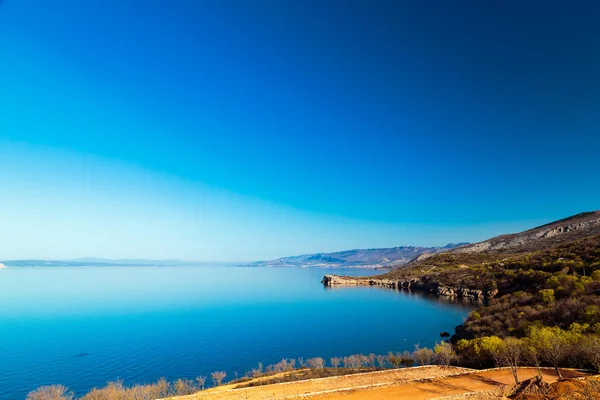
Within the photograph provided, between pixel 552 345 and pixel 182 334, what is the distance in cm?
5812

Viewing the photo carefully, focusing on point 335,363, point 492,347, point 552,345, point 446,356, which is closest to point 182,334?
point 335,363

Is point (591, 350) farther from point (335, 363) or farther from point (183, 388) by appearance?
point (183, 388)

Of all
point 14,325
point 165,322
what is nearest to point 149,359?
point 165,322

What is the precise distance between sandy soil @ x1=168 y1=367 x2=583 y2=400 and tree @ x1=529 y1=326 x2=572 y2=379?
1337 millimetres

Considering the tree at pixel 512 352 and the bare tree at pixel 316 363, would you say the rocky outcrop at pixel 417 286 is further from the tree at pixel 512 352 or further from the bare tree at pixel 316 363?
the tree at pixel 512 352

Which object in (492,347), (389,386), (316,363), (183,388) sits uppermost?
(492,347)

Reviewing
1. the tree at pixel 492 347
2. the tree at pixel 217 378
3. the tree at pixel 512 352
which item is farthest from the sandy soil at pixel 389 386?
the tree at pixel 217 378

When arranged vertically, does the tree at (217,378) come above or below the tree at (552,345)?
below

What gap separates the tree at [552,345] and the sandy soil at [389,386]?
1.34 meters

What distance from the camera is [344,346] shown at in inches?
2090

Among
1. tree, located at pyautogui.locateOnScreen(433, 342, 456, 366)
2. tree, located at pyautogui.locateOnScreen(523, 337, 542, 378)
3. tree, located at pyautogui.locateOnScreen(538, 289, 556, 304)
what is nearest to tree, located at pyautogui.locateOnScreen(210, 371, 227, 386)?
tree, located at pyautogui.locateOnScreen(433, 342, 456, 366)

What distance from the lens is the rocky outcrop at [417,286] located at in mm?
84944

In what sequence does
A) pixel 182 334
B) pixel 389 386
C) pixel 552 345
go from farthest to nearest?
pixel 182 334 < pixel 552 345 < pixel 389 386

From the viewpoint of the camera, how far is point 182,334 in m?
62.2
